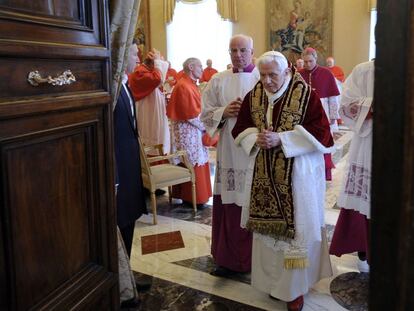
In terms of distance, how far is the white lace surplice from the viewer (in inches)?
185

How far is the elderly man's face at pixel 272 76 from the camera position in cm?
252

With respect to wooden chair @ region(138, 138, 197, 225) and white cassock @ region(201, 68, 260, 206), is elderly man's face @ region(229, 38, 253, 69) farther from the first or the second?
wooden chair @ region(138, 138, 197, 225)

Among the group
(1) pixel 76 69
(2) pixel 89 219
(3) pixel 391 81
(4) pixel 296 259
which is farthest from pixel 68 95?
(4) pixel 296 259

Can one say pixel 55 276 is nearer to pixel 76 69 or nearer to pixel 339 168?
pixel 76 69

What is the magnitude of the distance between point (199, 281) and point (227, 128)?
1.07 metres

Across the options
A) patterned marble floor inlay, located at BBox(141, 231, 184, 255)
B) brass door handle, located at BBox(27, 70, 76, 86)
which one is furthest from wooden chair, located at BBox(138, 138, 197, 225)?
brass door handle, located at BBox(27, 70, 76, 86)

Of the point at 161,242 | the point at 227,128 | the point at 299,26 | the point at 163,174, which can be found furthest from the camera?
the point at 299,26

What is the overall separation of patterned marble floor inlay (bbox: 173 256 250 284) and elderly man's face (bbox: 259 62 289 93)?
4.37ft

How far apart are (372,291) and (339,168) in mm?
6117

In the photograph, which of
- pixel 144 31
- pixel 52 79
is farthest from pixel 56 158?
pixel 144 31

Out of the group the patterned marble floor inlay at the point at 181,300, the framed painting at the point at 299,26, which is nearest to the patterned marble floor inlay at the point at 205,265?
the patterned marble floor inlay at the point at 181,300

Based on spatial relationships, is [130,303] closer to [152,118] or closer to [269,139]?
[269,139]

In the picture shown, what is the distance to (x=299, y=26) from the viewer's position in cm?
1245

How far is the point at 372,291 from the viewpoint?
58cm
